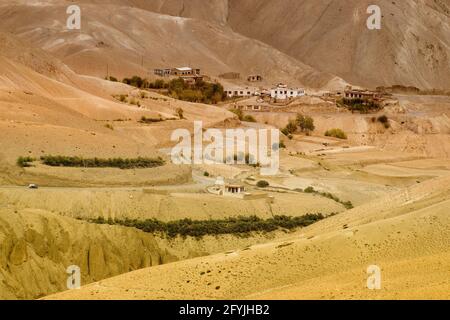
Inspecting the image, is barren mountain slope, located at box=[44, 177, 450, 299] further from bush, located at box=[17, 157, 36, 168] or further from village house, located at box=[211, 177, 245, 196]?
bush, located at box=[17, 157, 36, 168]

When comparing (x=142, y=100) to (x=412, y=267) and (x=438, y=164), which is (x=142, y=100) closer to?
(x=438, y=164)

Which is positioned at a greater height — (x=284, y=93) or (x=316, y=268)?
(x=284, y=93)

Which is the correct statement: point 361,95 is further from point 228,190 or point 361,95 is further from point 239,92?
point 228,190

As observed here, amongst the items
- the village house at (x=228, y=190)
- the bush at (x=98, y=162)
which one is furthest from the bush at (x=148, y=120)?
the village house at (x=228, y=190)

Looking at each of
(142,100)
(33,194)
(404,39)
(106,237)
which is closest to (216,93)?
(142,100)

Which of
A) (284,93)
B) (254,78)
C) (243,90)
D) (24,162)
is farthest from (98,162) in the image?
(254,78)

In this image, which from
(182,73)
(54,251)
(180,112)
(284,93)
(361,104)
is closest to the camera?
(54,251)

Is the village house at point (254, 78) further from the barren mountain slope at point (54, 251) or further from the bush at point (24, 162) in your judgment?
the barren mountain slope at point (54, 251)
